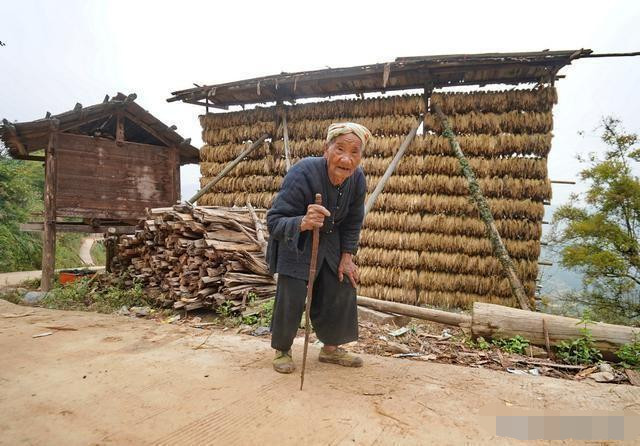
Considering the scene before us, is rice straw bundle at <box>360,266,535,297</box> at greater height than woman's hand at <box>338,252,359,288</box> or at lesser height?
lesser

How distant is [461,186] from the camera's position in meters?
6.37

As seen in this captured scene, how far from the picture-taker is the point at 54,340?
11.3 ft

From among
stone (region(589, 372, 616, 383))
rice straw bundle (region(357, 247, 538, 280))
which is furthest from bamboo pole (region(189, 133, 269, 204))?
stone (region(589, 372, 616, 383))

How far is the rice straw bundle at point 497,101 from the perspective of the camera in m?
6.08

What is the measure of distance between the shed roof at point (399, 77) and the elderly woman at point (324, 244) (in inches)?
161

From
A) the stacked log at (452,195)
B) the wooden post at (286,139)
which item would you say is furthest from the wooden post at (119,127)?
the stacked log at (452,195)

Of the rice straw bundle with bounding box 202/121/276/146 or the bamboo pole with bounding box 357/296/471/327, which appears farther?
the rice straw bundle with bounding box 202/121/276/146

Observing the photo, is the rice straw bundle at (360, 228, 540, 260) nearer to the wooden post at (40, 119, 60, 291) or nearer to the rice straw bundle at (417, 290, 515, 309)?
the rice straw bundle at (417, 290, 515, 309)

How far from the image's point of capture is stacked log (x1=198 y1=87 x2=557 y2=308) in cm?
608

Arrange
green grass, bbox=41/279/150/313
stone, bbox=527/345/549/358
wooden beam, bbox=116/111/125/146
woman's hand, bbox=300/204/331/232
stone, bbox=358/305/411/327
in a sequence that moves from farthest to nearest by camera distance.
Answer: wooden beam, bbox=116/111/125/146, green grass, bbox=41/279/150/313, stone, bbox=358/305/411/327, stone, bbox=527/345/549/358, woman's hand, bbox=300/204/331/232

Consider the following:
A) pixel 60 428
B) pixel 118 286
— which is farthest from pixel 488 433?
pixel 118 286

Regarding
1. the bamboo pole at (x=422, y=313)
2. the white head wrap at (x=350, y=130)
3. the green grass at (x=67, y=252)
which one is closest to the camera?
the white head wrap at (x=350, y=130)

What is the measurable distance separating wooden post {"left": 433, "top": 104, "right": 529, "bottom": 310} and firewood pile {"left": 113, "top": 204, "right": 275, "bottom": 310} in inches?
135

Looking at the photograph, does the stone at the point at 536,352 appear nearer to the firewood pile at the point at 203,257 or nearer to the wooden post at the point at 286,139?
the firewood pile at the point at 203,257
